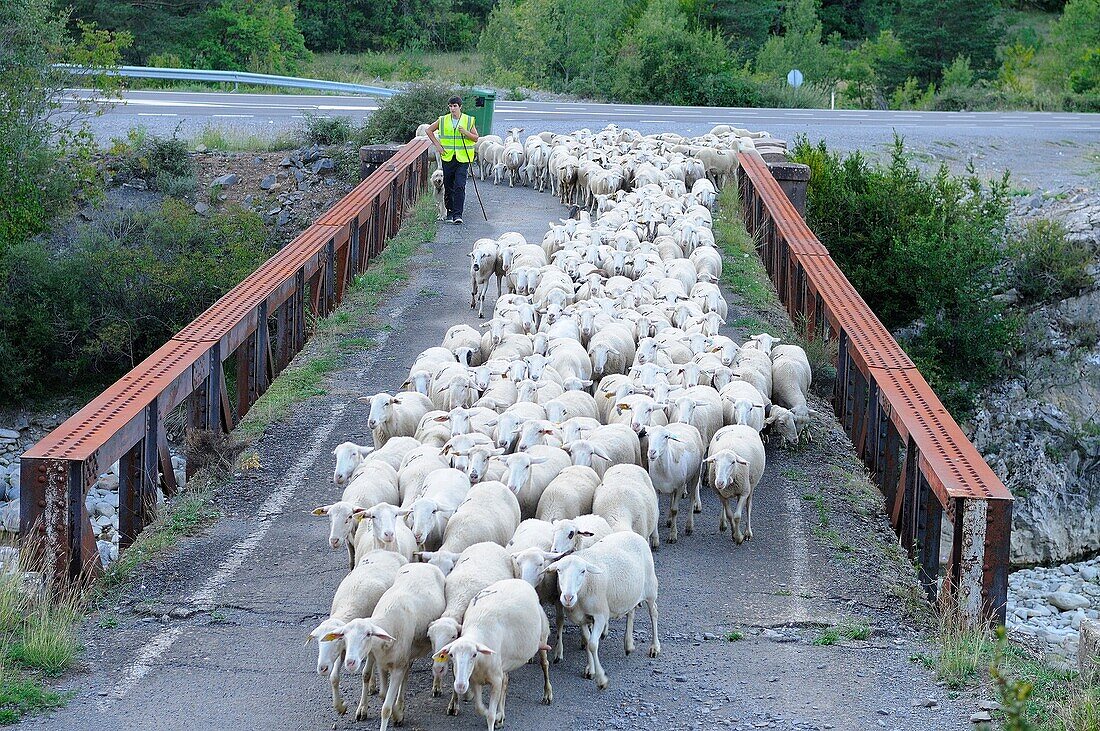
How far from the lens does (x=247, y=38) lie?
44.8 meters

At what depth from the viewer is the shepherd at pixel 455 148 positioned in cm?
1877

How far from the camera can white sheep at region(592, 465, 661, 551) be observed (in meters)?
8.41

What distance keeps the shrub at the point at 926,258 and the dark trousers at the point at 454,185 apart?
22.4 ft

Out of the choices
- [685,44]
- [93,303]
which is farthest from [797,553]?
[685,44]

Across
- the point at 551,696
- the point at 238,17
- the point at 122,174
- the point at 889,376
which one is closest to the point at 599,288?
the point at 889,376

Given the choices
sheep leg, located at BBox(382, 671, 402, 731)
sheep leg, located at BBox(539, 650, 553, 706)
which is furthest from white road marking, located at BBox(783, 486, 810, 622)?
sheep leg, located at BBox(382, 671, 402, 731)

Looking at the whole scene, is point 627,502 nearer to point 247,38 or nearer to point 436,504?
point 436,504

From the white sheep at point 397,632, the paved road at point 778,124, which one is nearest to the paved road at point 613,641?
the white sheep at point 397,632

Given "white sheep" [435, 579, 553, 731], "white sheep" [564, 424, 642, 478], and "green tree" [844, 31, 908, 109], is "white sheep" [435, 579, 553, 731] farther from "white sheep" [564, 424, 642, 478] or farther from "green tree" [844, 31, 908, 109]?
"green tree" [844, 31, 908, 109]

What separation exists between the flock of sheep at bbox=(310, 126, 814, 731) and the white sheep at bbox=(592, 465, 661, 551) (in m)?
0.02

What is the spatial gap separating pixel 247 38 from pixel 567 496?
39.9 metres

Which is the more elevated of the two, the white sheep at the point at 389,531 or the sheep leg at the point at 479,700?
the white sheep at the point at 389,531

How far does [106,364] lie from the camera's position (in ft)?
82.2

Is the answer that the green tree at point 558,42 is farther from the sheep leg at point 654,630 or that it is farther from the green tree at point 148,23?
the sheep leg at point 654,630
